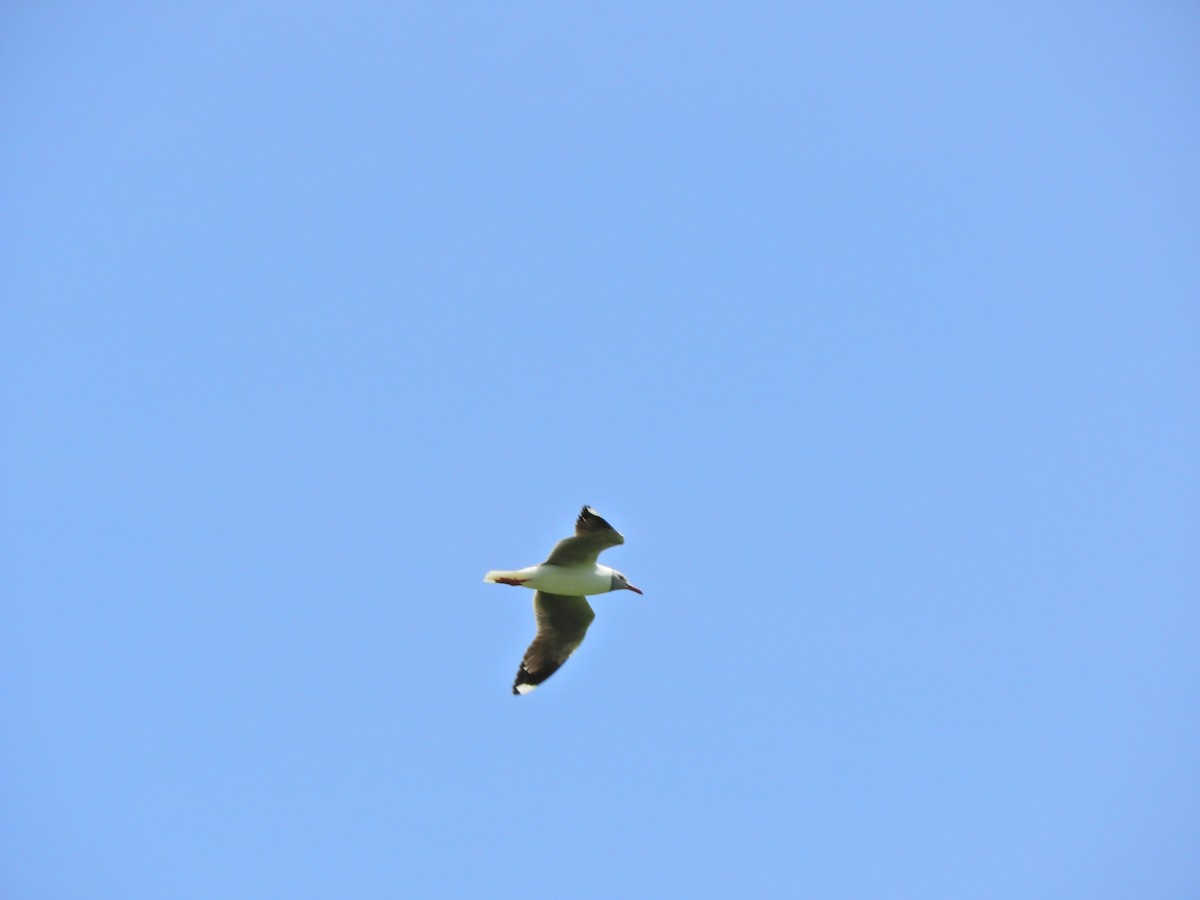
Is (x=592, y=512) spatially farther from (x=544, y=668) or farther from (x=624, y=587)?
(x=544, y=668)

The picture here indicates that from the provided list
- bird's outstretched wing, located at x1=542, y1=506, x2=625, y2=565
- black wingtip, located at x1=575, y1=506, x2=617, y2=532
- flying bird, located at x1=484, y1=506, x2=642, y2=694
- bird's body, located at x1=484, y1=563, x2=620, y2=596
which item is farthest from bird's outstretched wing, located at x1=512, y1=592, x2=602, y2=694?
black wingtip, located at x1=575, y1=506, x2=617, y2=532

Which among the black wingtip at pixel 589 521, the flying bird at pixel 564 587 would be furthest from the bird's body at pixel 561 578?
the black wingtip at pixel 589 521

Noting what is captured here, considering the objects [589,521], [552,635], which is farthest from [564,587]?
[589,521]

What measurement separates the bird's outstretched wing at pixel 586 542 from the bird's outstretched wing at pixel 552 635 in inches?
44.4

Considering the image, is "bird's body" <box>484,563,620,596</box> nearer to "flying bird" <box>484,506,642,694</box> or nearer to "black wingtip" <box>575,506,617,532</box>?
"flying bird" <box>484,506,642,694</box>

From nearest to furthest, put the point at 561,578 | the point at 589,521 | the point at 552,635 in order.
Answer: the point at 589,521 → the point at 561,578 → the point at 552,635

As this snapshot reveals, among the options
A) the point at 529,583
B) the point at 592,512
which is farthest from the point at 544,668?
the point at 592,512

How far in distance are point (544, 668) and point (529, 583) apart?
5.06 ft

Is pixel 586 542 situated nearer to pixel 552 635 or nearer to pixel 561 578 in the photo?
pixel 561 578

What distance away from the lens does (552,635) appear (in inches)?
646

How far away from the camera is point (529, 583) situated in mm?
15578

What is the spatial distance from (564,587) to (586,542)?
1.11 m

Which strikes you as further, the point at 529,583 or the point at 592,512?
the point at 529,583

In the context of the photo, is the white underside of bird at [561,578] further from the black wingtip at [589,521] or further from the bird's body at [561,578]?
the black wingtip at [589,521]
